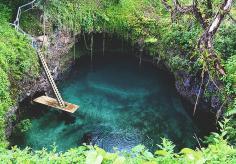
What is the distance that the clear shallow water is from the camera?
592 inches

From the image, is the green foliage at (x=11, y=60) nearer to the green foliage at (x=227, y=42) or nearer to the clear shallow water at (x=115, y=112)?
the clear shallow water at (x=115, y=112)

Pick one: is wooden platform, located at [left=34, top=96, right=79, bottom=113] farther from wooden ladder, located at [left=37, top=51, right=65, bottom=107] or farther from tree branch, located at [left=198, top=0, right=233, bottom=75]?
tree branch, located at [left=198, top=0, right=233, bottom=75]

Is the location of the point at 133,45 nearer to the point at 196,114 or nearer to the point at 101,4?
the point at 101,4

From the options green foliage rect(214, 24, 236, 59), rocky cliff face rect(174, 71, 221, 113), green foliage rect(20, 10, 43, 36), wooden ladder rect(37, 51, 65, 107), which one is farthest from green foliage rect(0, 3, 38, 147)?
green foliage rect(214, 24, 236, 59)

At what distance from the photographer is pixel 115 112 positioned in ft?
55.5

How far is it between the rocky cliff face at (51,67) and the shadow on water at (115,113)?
58cm

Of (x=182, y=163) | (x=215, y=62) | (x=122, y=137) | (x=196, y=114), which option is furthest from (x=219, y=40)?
(x=182, y=163)

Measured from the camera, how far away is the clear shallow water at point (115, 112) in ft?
49.4

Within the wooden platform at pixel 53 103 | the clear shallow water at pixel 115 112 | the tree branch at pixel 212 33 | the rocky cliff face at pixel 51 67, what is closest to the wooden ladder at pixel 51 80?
the wooden platform at pixel 53 103

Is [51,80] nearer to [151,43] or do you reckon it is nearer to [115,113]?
[115,113]

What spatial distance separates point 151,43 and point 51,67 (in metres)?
5.28

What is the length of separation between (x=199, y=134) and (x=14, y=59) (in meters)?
7.90

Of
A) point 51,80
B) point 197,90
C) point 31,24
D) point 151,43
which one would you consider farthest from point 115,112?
point 31,24

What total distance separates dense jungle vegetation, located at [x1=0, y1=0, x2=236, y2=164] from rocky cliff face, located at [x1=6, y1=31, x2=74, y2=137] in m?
0.36
